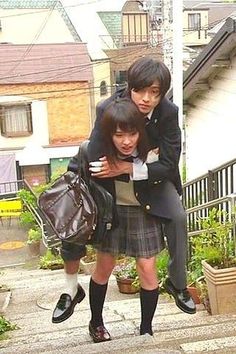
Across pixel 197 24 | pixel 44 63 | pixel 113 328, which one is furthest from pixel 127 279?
pixel 197 24

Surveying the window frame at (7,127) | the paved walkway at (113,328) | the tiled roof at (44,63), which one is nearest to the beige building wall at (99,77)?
the tiled roof at (44,63)

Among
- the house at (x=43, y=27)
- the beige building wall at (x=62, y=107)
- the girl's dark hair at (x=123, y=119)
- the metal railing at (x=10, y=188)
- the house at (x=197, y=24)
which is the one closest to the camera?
the girl's dark hair at (x=123, y=119)

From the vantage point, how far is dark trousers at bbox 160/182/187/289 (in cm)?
270

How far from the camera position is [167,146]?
2.60 meters

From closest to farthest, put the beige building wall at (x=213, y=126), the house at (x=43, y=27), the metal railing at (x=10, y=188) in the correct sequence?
the beige building wall at (x=213, y=126)
the metal railing at (x=10, y=188)
the house at (x=43, y=27)

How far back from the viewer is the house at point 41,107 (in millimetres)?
20328

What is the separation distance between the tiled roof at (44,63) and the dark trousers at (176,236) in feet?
59.8

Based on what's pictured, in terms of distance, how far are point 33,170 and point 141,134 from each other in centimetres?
1855

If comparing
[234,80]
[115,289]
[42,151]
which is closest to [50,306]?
[115,289]

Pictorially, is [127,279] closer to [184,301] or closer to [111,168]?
[184,301]

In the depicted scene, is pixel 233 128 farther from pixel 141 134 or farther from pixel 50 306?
pixel 141 134

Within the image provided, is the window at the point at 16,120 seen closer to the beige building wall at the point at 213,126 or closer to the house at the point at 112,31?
the house at the point at 112,31

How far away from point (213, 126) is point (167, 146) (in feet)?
21.2

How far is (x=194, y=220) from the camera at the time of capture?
610cm
